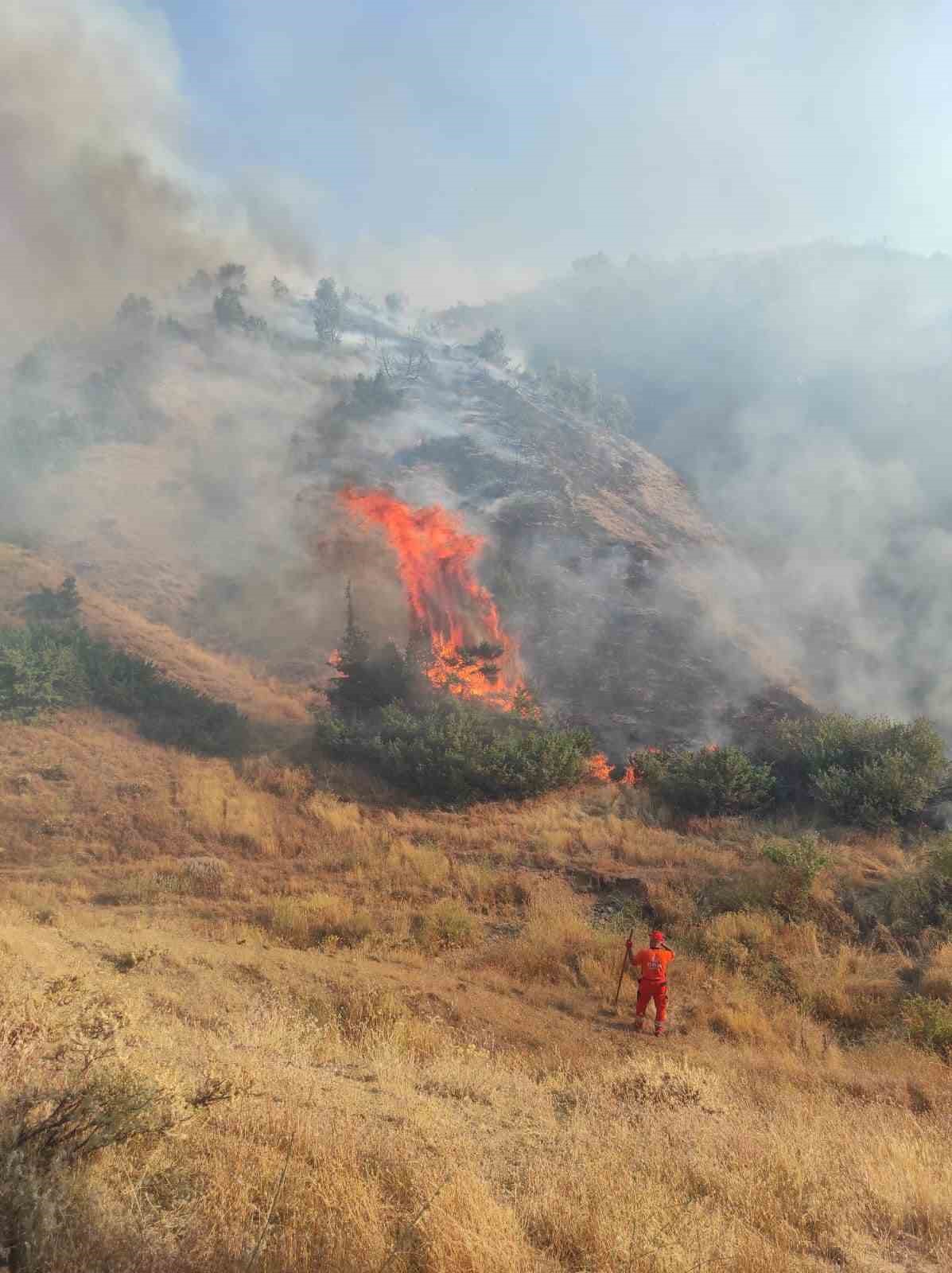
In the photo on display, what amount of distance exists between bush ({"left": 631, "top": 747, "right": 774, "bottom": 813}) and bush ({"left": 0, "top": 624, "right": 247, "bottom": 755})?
12041 mm

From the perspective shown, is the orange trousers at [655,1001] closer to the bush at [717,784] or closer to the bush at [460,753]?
the bush at [460,753]

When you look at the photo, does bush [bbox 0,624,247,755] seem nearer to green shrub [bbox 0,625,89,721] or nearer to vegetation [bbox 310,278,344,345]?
green shrub [bbox 0,625,89,721]

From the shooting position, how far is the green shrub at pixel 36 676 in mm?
20156

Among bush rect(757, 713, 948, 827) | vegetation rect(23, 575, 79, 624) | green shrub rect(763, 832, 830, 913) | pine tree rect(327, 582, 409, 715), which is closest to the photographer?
green shrub rect(763, 832, 830, 913)

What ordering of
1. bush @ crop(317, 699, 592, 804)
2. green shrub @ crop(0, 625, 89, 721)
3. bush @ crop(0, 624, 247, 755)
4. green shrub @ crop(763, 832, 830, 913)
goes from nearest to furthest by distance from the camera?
green shrub @ crop(763, 832, 830, 913)
bush @ crop(317, 699, 592, 804)
green shrub @ crop(0, 625, 89, 721)
bush @ crop(0, 624, 247, 755)

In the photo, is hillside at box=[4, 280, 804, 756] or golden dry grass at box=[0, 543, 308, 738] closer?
golden dry grass at box=[0, 543, 308, 738]

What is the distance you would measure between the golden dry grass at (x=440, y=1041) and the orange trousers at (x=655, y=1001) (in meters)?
0.30

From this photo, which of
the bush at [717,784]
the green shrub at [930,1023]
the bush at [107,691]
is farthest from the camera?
the bush at [107,691]

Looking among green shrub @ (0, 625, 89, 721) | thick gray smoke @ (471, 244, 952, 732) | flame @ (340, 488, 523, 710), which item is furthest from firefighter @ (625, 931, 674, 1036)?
thick gray smoke @ (471, 244, 952, 732)

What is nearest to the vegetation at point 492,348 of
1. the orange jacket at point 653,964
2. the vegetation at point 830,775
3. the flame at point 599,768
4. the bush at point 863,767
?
the flame at point 599,768

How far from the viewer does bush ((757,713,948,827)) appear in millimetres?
16906

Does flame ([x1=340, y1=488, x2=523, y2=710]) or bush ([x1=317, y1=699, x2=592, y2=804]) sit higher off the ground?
flame ([x1=340, y1=488, x2=523, y2=710])

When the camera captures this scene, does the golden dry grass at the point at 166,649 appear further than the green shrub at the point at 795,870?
Yes

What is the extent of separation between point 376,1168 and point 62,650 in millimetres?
21307
